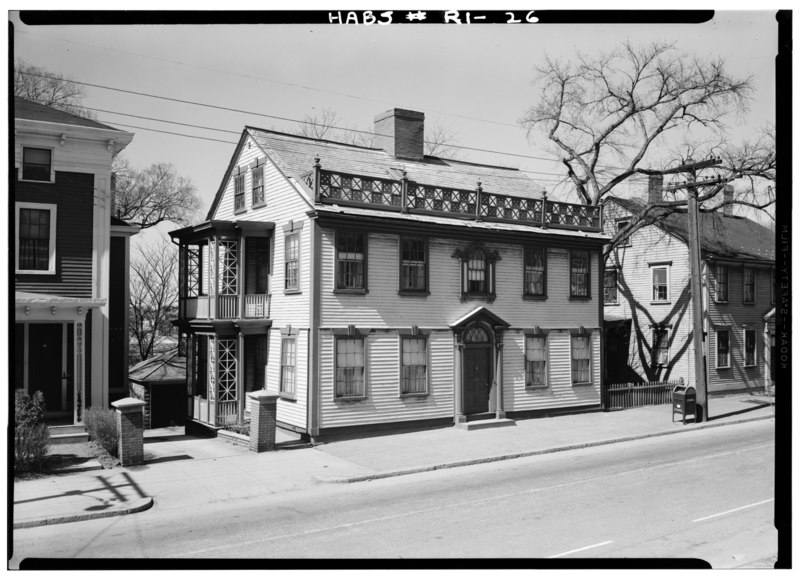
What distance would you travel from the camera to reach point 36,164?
715 inches

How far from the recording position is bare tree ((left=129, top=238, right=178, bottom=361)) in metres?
35.8

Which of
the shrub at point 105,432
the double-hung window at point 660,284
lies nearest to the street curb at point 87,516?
the shrub at point 105,432

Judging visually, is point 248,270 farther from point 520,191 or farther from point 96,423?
point 520,191

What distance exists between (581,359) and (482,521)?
14667 millimetres

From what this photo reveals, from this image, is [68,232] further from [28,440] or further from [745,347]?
[745,347]

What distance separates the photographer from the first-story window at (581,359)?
83.8 feet

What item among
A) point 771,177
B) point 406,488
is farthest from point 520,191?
point 406,488

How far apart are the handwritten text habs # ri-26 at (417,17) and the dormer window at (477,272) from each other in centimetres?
1280

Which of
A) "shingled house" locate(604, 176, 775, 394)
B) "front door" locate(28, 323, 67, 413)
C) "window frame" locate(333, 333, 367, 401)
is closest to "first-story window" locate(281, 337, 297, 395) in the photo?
"window frame" locate(333, 333, 367, 401)

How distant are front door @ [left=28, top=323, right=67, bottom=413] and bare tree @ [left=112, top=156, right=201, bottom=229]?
911 cm

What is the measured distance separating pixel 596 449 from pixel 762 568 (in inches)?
392

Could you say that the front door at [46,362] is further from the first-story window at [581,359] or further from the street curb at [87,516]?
the first-story window at [581,359]

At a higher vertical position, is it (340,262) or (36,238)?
(36,238)

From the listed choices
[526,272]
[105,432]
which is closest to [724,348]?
[526,272]
